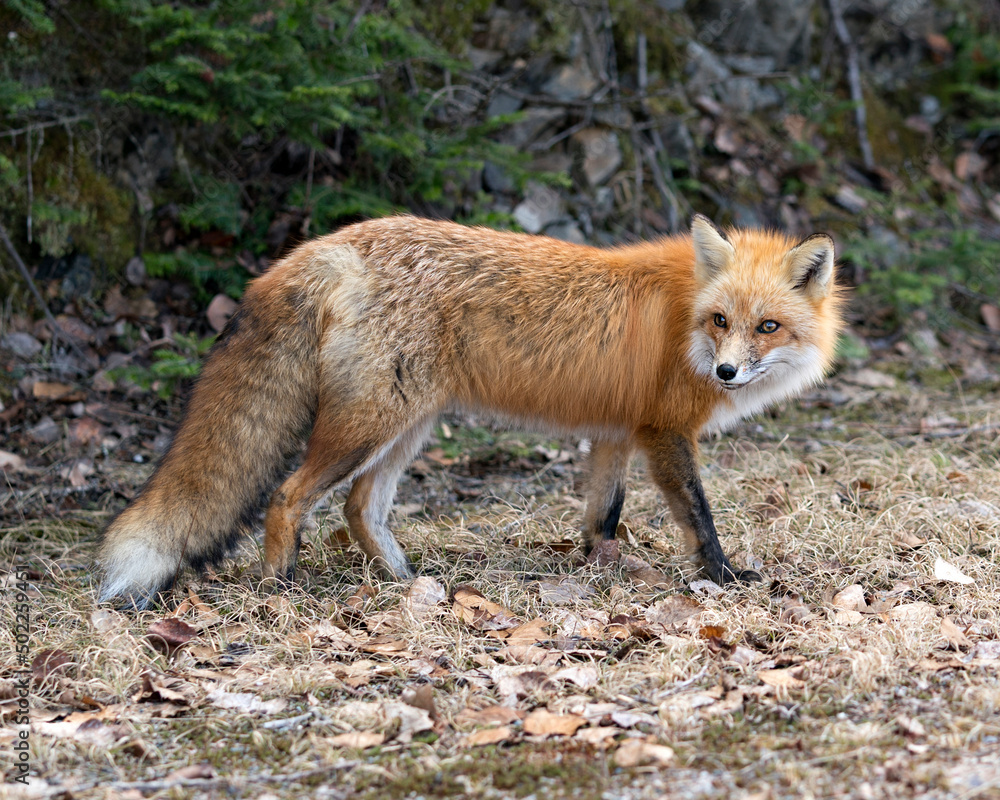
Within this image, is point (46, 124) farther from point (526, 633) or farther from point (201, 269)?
point (526, 633)

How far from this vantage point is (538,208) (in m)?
Result: 7.13

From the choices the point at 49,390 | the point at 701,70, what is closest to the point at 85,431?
the point at 49,390

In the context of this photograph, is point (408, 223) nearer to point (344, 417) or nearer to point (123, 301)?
point (344, 417)

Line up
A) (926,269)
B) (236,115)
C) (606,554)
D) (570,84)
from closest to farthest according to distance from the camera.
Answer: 1. (606,554)
2. (236,115)
3. (570,84)
4. (926,269)

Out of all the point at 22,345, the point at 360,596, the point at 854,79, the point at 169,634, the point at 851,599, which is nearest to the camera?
the point at 169,634

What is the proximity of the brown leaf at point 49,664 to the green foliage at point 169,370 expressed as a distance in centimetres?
211

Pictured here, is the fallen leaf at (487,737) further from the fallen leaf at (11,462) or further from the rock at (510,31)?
the rock at (510,31)

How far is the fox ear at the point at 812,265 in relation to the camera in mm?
3811

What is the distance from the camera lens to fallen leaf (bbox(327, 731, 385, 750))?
2561mm

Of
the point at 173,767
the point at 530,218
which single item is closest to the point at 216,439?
the point at 173,767

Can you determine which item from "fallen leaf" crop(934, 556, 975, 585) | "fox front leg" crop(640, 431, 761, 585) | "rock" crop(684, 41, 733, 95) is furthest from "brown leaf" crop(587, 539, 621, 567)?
"rock" crop(684, 41, 733, 95)

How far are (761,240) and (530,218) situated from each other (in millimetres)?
3191

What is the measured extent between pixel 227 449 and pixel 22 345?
2.81 meters

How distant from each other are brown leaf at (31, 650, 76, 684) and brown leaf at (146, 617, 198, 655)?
285 mm
